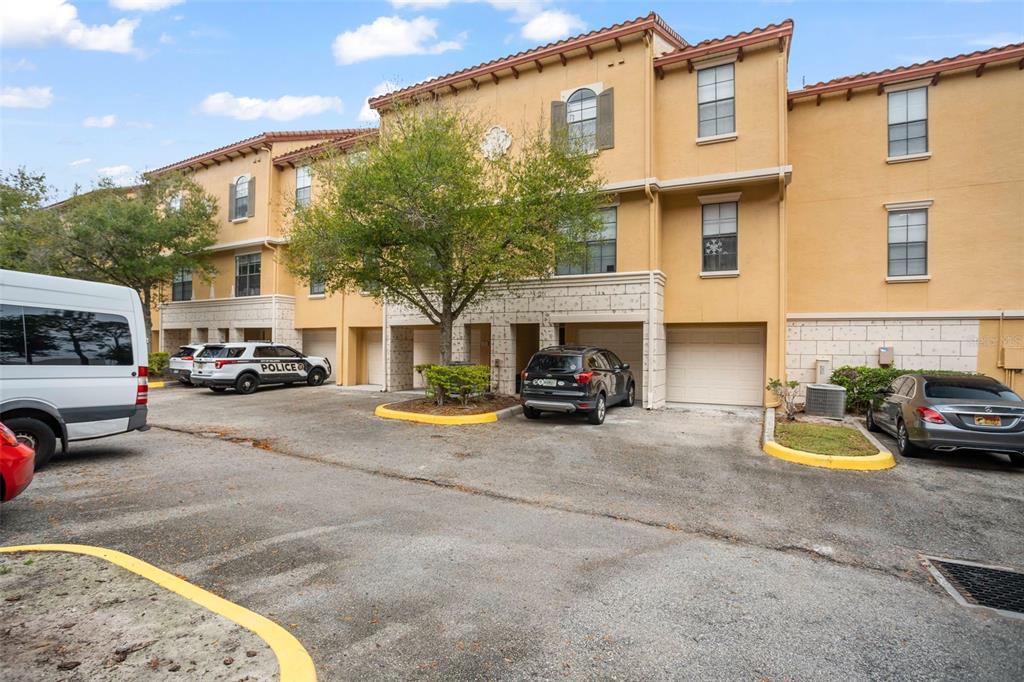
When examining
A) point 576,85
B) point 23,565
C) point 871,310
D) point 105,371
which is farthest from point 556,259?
point 23,565

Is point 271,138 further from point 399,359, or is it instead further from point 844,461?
point 844,461

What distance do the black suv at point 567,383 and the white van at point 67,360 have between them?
7.40 meters

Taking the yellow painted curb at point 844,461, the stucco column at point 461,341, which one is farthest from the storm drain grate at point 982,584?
the stucco column at point 461,341

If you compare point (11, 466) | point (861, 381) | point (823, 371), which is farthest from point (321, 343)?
point (861, 381)

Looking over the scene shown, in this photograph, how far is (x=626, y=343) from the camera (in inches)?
647

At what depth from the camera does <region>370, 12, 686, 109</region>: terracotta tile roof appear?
1409 centimetres

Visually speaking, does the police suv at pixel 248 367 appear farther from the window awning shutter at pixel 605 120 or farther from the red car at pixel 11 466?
the window awning shutter at pixel 605 120

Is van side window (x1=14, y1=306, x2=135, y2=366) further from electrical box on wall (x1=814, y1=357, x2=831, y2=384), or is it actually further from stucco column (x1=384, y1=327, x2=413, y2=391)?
electrical box on wall (x1=814, y1=357, x2=831, y2=384)

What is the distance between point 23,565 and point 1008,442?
12081 millimetres

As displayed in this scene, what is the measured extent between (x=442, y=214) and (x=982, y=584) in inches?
428

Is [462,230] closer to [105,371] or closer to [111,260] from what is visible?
[105,371]

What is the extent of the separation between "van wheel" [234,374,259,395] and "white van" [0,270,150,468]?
964 cm

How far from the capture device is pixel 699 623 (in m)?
3.63

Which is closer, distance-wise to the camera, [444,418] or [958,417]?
[958,417]
